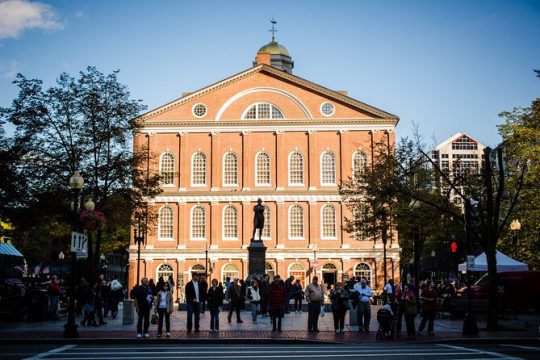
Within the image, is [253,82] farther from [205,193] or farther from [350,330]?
[350,330]

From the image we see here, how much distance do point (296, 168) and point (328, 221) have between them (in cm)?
541

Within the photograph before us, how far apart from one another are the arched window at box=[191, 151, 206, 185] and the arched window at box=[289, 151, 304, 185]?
25.2ft

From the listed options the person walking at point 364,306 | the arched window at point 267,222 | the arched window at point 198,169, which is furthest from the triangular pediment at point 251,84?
the person walking at point 364,306

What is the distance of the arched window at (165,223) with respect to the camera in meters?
56.9

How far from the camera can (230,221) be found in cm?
5656

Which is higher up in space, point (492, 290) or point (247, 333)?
point (492, 290)

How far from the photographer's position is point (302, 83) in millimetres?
57219

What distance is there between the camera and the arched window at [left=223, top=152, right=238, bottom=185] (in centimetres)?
5712

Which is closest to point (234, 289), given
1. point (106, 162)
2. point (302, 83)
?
point (106, 162)

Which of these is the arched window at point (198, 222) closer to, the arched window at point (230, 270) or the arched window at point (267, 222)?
the arched window at point (230, 270)

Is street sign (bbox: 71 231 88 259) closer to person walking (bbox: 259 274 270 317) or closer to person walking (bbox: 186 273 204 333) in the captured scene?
person walking (bbox: 186 273 204 333)

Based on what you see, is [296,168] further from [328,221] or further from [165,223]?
[165,223]

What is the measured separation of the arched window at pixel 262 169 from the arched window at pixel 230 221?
3.22 meters

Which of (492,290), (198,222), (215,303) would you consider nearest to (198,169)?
(198,222)
